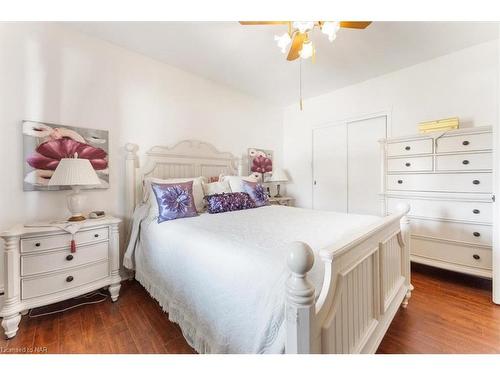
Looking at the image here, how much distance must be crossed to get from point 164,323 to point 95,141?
5.72 ft

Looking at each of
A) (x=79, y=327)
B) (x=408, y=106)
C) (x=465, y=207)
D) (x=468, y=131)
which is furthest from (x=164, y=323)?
(x=408, y=106)

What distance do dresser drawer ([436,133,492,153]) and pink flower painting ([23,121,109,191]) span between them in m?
3.37

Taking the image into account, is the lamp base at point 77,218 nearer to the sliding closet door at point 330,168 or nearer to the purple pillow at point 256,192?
the purple pillow at point 256,192

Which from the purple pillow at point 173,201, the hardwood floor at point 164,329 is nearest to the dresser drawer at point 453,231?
the hardwood floor at point 164,329

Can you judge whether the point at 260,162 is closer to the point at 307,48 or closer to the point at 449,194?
the point at 307,48

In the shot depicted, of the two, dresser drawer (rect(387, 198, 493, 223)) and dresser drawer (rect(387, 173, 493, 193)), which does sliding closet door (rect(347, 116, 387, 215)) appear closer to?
dresser drawer (rect(387, 173, 493, 193))

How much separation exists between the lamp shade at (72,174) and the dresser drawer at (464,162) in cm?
318

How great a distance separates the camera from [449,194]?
2.11 meters

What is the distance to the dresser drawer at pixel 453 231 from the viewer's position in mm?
1947

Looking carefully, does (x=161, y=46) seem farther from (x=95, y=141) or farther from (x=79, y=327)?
(x=79, y=327)

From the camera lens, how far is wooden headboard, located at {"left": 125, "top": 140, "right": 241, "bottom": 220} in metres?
2.22

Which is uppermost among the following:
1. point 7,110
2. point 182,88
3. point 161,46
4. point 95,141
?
point 161,46

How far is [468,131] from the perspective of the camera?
2.00m

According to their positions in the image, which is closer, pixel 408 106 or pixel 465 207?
pixel 465 207
